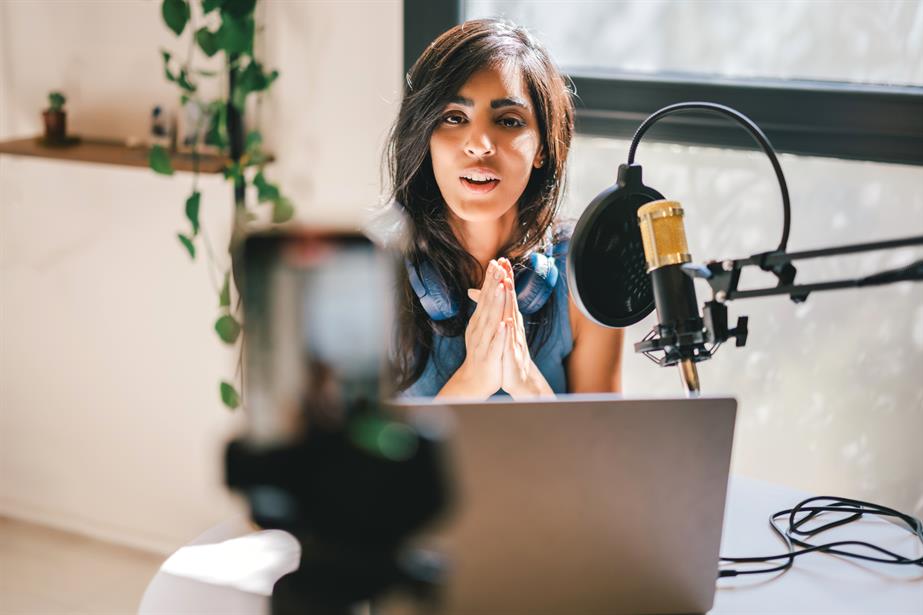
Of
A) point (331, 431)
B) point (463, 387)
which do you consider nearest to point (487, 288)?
point (463, 387)

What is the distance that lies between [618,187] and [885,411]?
3.25ft

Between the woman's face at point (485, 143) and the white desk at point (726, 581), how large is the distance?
0.62 m

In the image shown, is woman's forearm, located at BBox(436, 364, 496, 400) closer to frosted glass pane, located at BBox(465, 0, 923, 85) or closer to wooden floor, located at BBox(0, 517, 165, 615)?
frosted glass pane, located at BBox(465, 0, 923, 85)

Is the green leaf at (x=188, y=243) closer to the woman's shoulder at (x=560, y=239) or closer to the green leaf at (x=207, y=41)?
the green leaf at (x=207, y=41)

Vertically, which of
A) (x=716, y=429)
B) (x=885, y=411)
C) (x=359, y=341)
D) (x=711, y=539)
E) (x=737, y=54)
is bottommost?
(x=885, y=411)

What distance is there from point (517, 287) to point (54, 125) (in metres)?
1.33

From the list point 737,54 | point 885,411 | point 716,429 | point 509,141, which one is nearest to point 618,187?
point 716,429

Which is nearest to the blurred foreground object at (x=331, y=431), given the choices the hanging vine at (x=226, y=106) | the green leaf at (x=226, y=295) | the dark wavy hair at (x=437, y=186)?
the dark wavy hair at (x=437, y=186)

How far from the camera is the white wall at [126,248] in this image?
6.89 ft

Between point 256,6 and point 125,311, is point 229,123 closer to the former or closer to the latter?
point 256,6

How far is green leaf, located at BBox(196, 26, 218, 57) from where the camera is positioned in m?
2.04

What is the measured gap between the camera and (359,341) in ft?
1.62

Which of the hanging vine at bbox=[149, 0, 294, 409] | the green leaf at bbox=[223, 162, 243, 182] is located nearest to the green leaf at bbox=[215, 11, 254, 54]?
the hanging vine at bbox=[149, 0, 294, 409]

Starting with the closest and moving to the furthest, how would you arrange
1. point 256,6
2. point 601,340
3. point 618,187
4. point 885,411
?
point 618,187
point 601,340
point 885,411
point 256,6
